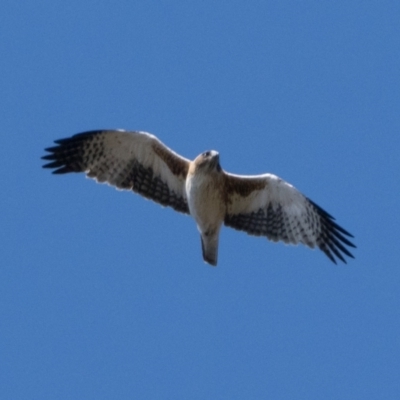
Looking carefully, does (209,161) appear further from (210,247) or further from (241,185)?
(210,247)

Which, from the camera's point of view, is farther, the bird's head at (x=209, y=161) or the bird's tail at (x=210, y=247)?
the bird's tail at (x=210, y=247)

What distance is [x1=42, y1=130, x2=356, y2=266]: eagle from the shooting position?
34.3ft

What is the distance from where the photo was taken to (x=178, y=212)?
35.4ft

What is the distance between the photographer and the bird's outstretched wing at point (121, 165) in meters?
10.6

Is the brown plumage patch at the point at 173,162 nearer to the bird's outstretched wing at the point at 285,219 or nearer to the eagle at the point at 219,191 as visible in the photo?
the eagle at the point at 219,191

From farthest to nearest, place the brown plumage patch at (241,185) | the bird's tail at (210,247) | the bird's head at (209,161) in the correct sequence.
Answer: the bird's tail at (210,247), the brown plumage patch at (241,185), the bird's head at (209,161)

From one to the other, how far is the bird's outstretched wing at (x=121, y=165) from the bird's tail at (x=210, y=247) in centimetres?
51

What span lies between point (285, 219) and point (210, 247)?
3.61 feet

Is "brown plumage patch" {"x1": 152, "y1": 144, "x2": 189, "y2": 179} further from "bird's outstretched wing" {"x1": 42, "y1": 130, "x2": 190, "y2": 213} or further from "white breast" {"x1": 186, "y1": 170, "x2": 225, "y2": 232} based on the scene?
"white breast" {"x1": 186, "y1": 170, "x2": 225, "y2": 232}

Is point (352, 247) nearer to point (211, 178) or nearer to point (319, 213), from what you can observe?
point (319, 213)

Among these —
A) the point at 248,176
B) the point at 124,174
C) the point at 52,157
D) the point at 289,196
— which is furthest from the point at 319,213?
the point at 52,157

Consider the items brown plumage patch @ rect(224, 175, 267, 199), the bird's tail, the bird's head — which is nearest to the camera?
→ the bird's head

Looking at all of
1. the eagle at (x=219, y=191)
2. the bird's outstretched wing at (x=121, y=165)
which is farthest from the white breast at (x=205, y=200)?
the bird's outstretched wing at (x=121, y=165)

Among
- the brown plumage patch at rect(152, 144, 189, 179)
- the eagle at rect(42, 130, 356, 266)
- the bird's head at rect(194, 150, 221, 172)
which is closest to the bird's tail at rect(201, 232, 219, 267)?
the eagle at rect(42, 130, 356, 266)
